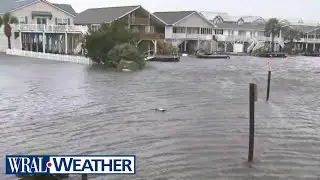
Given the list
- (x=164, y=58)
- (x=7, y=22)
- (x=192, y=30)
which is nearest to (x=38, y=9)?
(x=7, y=22)

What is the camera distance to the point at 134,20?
66500 mm

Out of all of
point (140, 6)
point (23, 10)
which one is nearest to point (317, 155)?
point (140, 6)

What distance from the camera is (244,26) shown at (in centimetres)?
9431

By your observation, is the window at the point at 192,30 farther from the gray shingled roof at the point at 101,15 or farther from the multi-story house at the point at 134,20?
the gray shingled roof at the point at 101,15

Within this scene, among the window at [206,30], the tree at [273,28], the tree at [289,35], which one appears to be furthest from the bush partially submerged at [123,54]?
the tree at [289,35]


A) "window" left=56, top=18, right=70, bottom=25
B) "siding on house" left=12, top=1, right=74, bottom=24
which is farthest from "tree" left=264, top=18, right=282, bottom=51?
"siding on house" left=12, top=1, right=74, bottom=24

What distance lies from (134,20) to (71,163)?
204ft

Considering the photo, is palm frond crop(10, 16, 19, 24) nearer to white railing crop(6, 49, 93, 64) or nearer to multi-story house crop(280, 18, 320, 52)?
white railing crop(6, 49, 93, 64)

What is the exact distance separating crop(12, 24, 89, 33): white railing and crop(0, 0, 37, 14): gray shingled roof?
4.46 meters

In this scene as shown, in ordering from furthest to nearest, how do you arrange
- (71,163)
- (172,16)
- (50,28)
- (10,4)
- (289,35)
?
(289,35)
(172,16)
(10,4)
(50,28)
(71,163)

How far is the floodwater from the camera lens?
13570 mm

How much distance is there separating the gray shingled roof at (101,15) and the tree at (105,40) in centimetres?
1580

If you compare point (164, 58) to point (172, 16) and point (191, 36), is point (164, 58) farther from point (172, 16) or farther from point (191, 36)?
point (172, 16)

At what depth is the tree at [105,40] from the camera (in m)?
46.2
